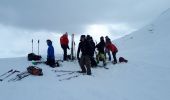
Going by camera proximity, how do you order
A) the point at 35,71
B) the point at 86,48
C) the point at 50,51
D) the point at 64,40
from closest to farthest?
the point at 35,71 < the point at 86,48 < the point at 50,51 < the point at 64,40

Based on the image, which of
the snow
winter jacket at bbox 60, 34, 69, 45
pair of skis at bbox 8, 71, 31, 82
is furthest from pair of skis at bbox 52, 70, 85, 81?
winter jacket at bbox 60, 34, 69, 45

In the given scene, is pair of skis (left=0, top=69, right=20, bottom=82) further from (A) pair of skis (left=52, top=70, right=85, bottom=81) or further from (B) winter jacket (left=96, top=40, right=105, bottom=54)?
(B) winter jacket (left=96, top=40, right=105, bottom=54)

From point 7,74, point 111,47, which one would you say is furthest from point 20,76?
point 111,47

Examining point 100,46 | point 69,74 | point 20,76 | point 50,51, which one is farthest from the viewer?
point 100,46

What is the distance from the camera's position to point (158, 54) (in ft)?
109

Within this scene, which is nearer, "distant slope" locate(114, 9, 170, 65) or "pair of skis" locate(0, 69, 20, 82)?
"pair of skis" locate(0, 69, 20, 82)

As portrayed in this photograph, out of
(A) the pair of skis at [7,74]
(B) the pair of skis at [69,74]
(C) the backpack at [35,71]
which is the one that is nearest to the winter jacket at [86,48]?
(B) the pair of skis at [69,74]

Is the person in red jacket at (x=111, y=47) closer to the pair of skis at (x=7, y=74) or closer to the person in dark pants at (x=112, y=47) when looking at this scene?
the person in dark pants at (x=112, y=47)

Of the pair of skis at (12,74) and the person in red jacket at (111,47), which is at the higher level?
the person in red jacket at (111,47)

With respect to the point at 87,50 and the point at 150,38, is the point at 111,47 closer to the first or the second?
the point at 87,50

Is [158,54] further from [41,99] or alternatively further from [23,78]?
[41,99]

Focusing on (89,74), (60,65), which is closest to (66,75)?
(89,74)

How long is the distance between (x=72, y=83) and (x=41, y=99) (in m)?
2.84

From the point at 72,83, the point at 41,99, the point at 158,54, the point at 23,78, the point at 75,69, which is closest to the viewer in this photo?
the point at 41,99
